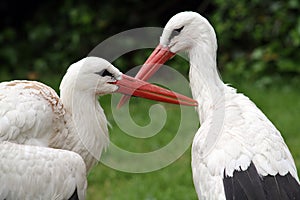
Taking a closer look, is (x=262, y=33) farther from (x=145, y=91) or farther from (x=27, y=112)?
(x=27, y=112)

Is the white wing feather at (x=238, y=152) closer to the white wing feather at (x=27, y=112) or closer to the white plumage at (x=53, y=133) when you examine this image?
the white plumage at (x=53, y=133)

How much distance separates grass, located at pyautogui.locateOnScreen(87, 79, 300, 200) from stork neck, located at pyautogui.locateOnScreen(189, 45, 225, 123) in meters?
1.52

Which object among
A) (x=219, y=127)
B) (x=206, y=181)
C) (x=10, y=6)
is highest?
(x=10, y=6)

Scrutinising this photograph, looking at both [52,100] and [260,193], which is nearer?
[260,193]

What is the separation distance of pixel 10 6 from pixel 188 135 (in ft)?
16.4

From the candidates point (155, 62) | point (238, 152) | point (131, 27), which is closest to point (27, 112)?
point (155, 62)

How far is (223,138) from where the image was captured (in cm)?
407

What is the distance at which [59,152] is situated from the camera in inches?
159

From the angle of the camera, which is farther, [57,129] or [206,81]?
[206,81]

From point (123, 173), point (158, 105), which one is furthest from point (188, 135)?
point (158, 105)

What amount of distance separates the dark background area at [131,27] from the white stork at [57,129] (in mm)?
4536

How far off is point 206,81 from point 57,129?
3.20 feet

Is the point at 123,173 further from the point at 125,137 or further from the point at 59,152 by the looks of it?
the point at 59,152

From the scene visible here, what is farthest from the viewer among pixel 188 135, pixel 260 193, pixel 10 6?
pixel 10 6
